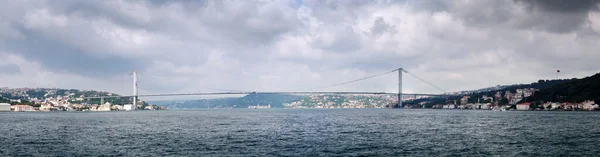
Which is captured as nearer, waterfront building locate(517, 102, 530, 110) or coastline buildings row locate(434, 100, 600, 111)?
coastline buildings row locate(434, 100, 600, 111)

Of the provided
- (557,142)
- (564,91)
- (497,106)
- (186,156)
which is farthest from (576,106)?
(186,156)

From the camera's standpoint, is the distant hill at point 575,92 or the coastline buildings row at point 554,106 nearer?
the coastline buildings row at point 554,106

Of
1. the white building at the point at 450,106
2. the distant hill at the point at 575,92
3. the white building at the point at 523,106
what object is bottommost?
the white building at the point at 450,106

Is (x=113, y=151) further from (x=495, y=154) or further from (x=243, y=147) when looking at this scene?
(x=495, y=154)

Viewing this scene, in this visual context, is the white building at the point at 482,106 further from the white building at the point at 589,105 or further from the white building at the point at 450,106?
the white building at the point at 589,105

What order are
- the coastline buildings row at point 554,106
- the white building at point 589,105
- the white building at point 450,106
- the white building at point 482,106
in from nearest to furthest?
the white building at point 589,105
the coastline buildings row at point 554,106
the white building at point 482,106
the white building at point 450,106

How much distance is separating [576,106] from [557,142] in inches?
4063

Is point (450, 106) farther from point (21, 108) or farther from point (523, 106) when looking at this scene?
point (21, 108)

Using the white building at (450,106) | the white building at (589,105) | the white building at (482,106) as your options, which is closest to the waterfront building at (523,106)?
the white building at (589,105)

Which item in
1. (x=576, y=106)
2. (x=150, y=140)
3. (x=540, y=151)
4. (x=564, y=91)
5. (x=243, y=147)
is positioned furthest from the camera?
(x=564, y=91)

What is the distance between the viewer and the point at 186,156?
2533 cm

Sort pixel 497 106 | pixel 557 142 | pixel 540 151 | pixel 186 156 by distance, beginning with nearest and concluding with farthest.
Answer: pixel 186 156
pixel 540 151
pixel 557 142
pixel 497 106

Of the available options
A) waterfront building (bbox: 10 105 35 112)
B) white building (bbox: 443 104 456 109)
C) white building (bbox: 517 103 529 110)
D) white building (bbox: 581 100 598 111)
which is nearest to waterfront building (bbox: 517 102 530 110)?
white building (bbox: 517 103 529 110)

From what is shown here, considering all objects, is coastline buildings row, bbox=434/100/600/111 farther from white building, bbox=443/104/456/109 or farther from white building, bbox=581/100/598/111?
white building, bbox=443/104/456/109
